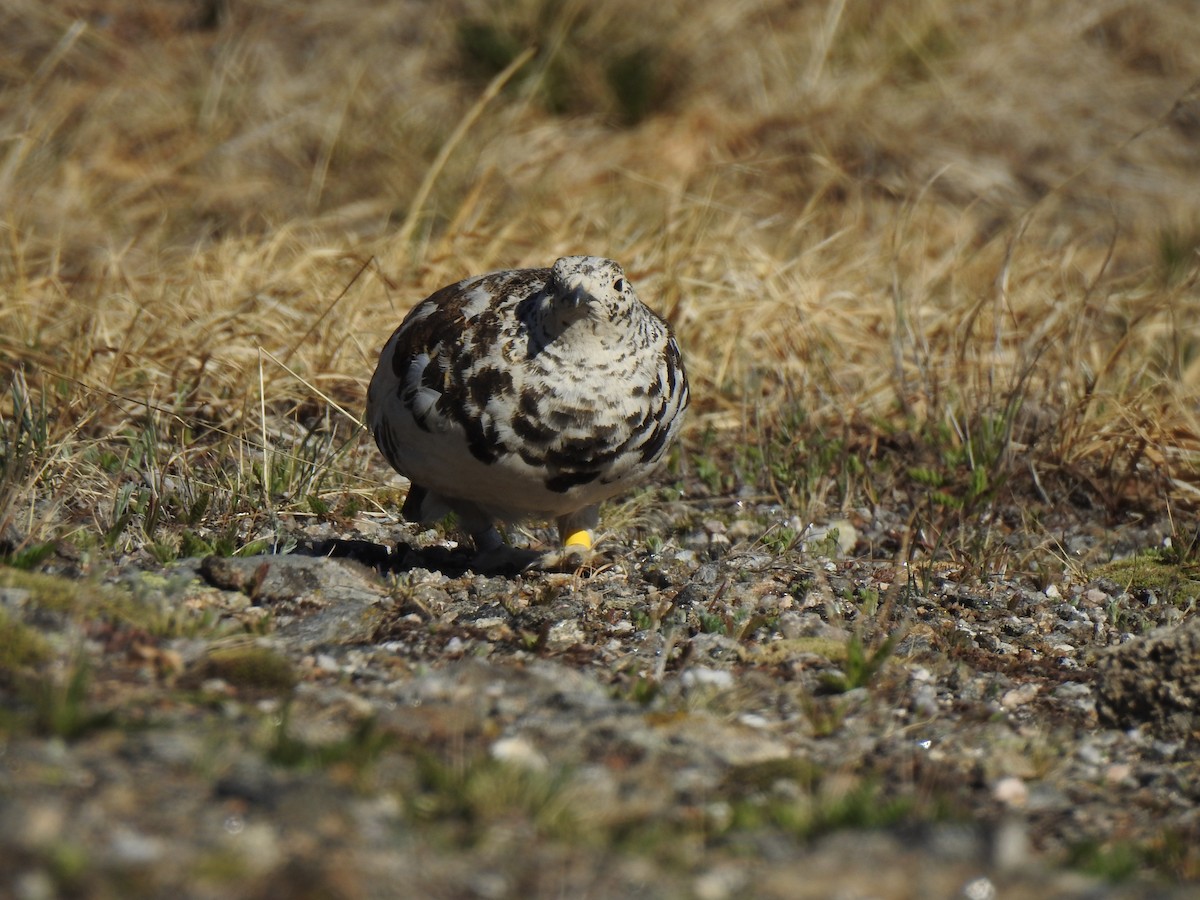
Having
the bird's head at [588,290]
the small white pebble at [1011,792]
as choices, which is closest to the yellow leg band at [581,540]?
the bird's head at [588,290]

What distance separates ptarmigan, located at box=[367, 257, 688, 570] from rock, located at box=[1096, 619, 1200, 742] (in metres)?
1.39

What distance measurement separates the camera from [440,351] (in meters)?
4.27

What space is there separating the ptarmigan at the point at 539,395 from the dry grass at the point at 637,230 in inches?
28.4

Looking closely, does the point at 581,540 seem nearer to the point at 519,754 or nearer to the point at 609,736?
the point at 609,736

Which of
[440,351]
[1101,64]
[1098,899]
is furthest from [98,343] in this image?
[1101,64]

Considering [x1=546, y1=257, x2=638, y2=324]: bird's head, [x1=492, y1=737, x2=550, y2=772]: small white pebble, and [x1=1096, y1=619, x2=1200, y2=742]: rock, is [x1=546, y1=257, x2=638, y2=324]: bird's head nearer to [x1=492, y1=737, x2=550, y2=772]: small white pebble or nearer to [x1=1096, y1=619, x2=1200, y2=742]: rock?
[x1=492, y1=737, x2=550, y2=772]: small white pebble

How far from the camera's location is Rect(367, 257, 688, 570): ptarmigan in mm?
4074

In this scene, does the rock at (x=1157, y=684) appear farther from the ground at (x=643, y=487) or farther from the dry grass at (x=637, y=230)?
the dry grass at (x=637, y=230)

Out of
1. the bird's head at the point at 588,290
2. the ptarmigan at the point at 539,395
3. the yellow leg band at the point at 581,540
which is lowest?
the yellow leg band at the point at 581,540

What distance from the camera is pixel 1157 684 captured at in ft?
11.6

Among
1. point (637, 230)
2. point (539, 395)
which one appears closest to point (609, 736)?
point (539, 395)

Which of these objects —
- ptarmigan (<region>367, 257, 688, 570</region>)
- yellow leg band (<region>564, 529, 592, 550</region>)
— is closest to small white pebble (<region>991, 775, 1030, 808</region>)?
ptarmigan (<region>367, 257, 688, 570</region>)

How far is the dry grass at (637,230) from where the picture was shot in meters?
5.47

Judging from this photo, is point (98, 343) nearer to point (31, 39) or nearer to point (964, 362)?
point (964, 362)
